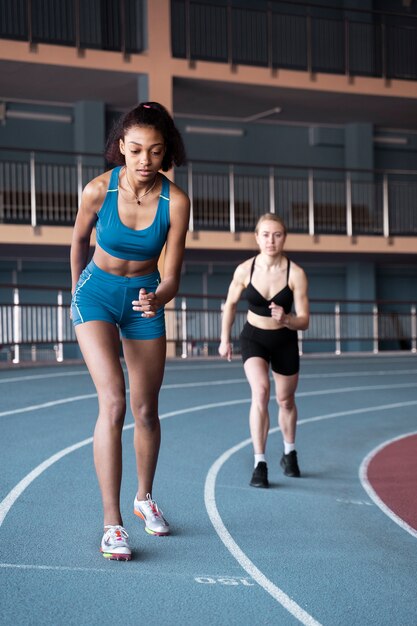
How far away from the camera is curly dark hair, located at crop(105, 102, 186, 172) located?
452 cm

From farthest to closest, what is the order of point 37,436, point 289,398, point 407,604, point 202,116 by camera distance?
1. point 202,116
2. point 37,436
3. point 289,398
4. point 407,604

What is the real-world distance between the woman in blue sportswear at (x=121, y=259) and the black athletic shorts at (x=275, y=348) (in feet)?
8.19

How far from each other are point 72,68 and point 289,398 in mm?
15011

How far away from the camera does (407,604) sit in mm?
4117

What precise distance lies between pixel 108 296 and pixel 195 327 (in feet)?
61.4

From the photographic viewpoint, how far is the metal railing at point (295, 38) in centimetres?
2334

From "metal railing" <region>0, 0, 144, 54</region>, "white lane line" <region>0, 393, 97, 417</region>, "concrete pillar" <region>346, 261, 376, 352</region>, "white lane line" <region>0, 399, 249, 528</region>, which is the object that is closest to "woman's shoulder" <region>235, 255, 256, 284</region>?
"white lane line" <region>0, 399, 249, 528</region>

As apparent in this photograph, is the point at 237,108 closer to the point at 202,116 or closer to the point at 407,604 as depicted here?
the point at 202,116

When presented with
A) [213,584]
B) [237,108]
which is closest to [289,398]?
[213,584]

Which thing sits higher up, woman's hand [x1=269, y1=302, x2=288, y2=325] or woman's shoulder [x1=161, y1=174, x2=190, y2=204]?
woman's shoulder [x1=161, y1=174, x2=190, y2=204]

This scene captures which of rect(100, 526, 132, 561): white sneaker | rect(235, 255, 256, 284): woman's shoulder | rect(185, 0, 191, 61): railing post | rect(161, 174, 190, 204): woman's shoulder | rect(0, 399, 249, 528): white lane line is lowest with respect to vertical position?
rect(0, 399, 249, 528): white lane line

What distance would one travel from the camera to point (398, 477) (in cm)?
761

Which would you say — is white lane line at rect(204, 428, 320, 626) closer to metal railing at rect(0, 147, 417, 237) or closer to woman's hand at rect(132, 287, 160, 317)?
woman's hand at rect(132, 287, 160, 317)

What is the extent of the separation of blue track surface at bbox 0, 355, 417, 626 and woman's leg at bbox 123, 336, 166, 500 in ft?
1.67
